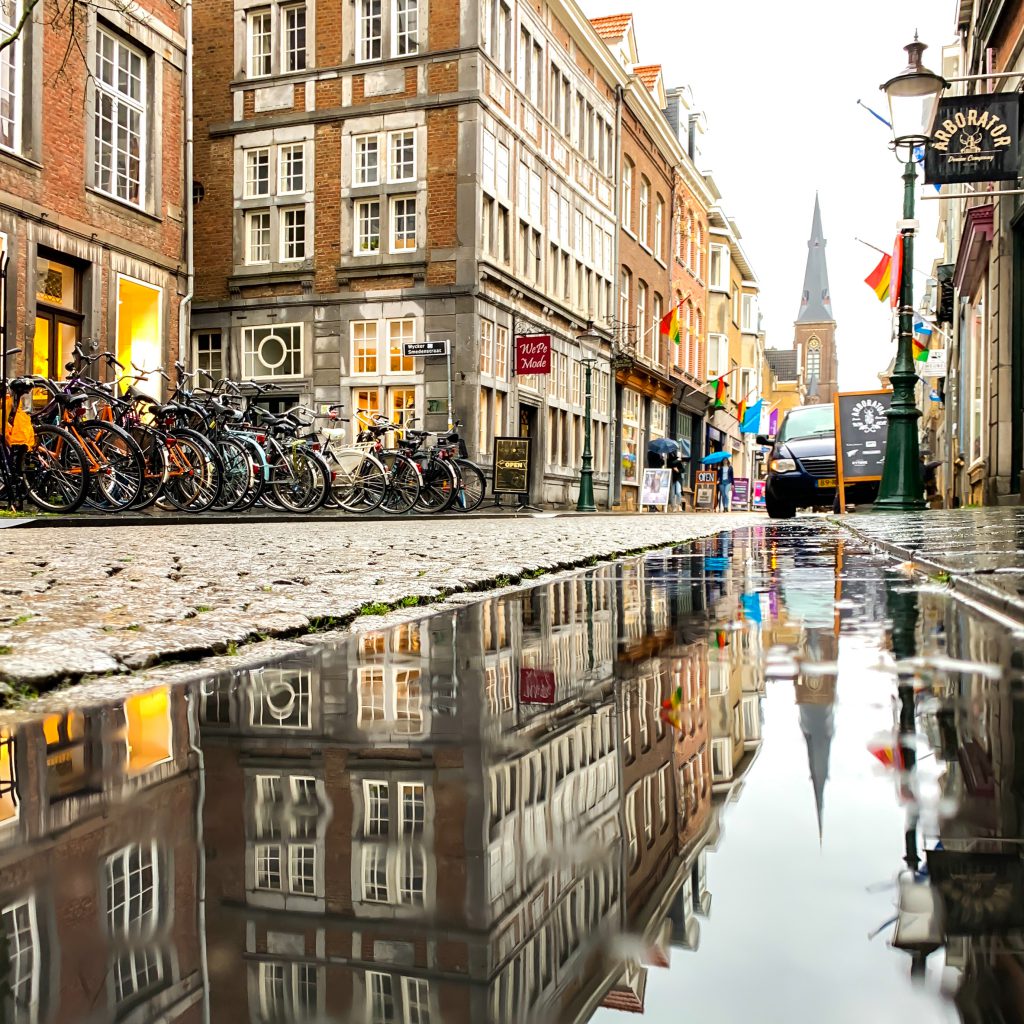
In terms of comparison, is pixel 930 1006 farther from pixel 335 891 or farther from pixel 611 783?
pixel 611 783

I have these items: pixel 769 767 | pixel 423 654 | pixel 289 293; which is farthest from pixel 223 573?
pixel 289 293

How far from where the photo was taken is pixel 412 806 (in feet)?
4.08

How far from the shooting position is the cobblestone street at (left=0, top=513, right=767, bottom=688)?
270 cm

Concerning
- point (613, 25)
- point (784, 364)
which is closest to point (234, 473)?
point (613, 25)

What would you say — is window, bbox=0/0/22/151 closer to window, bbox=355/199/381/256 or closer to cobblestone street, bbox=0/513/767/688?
window, bbox=355/199/381/256

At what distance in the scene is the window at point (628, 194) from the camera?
3800 cm

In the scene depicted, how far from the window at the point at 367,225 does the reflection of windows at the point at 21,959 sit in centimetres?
2569

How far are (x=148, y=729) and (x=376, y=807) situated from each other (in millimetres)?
661

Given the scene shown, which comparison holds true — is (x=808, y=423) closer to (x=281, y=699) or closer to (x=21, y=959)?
(x=281, y=699)

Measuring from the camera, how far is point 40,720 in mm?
1887

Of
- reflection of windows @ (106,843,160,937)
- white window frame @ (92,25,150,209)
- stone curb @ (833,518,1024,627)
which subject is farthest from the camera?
white window frame @ (92,25,150,209)

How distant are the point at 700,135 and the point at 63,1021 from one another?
5104 cm

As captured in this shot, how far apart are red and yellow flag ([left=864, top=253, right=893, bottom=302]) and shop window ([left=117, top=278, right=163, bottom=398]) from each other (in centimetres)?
1402

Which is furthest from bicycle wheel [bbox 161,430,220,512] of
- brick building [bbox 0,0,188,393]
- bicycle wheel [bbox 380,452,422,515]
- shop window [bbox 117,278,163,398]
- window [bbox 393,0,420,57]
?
window [bbox 393,0,420,57]
